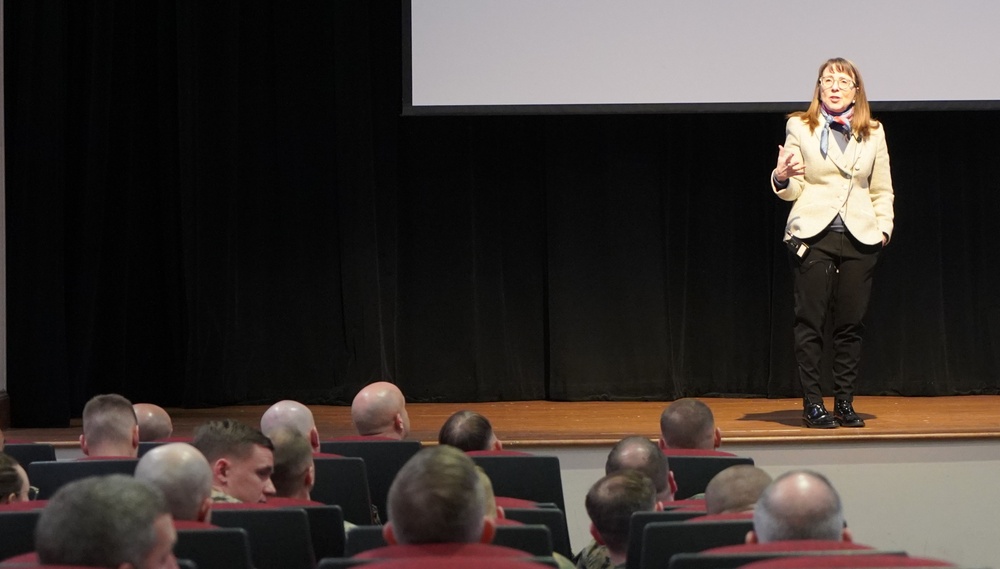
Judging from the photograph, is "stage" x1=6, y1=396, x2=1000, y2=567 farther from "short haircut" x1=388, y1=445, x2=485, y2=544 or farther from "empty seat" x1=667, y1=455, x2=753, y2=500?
"short haircut" x1=388, y1=445, x2=485, y2=544

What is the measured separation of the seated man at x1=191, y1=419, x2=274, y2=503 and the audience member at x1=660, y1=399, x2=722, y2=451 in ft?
4.29

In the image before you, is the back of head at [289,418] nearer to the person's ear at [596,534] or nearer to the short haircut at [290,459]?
the short haircut at [290,459]

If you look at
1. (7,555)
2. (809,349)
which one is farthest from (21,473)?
(809,349)

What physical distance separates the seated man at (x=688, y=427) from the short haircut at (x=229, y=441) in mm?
1305

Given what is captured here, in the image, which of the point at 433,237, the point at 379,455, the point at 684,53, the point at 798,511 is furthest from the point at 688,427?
the point at 433,237

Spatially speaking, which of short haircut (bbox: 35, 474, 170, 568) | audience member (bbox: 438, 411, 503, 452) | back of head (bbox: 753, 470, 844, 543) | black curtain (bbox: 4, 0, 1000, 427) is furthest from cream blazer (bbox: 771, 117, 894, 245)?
short haircut (bbox: 35, 474, 170, 568)

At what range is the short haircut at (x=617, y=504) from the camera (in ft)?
9.49

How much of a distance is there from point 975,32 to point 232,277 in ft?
12.6

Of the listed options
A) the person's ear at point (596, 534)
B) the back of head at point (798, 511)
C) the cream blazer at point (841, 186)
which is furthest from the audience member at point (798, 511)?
the cream blazer at point (841, 186)

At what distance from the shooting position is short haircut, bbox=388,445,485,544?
2.08m

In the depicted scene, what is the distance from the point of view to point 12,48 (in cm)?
618

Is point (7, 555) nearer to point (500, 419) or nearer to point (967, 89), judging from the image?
point (500, 419)

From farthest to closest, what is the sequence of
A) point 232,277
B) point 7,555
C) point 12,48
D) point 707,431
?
point 232,277 → point 12,48 → point 707,431 → point 7,555

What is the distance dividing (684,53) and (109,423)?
148 inches
